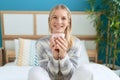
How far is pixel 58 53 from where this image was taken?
5.88 feet

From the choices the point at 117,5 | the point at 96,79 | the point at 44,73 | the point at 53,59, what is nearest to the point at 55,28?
the point at 53,59

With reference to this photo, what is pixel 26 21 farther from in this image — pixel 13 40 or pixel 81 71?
pixel 81 71

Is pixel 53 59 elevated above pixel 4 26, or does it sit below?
below

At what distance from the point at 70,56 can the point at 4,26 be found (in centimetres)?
145

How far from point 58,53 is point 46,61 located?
6.7 inches

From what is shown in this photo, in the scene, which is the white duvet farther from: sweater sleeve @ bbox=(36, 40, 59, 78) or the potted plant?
the potted plant

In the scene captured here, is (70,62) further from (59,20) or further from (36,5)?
(36,5)

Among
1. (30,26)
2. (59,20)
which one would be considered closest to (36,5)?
(30,26)

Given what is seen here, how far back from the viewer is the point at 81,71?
1.72 m

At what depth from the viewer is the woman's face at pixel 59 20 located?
187cm

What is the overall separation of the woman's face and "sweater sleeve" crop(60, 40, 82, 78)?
0.68 ft

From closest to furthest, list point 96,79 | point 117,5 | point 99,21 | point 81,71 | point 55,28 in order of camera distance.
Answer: point 81,71 → point 55,28 → point 96,79 → point 117,5 → point 99,21

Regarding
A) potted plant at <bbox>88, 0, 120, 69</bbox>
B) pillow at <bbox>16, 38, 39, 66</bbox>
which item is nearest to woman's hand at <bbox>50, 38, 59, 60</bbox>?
pillow at <bbox>16, 38, 39, 66</bbox>

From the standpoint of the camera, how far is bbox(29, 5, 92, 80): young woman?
1741 millimetres
